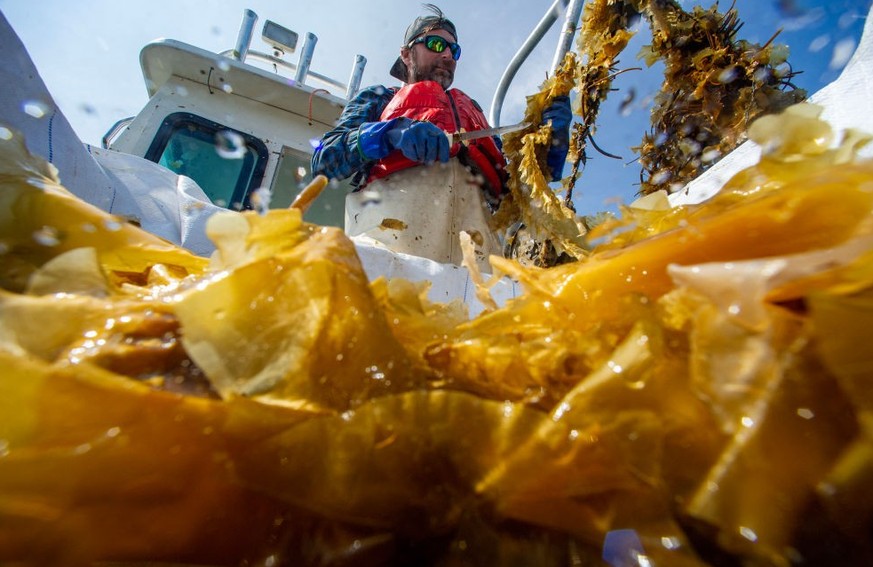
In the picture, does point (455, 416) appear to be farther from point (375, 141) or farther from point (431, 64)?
point (431, 64)

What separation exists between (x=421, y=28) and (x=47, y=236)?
3821 millimetres

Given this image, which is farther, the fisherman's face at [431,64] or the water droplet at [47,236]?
the fisherman's face at [431,64]

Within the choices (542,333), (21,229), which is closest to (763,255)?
(542,333)

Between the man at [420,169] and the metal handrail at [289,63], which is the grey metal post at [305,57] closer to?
the metal handrail at [289,63]

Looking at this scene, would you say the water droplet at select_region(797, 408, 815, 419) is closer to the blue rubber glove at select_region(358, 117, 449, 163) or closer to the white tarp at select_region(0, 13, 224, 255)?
the white tarp at select_region(0, 13, 224, 255)

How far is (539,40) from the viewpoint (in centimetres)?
398

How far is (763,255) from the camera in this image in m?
0.42

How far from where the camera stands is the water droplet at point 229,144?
4203 millimetres

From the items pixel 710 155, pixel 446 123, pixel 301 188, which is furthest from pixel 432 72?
pixel 710 155

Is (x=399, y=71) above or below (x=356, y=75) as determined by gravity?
below

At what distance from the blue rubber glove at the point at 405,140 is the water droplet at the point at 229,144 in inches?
87.6

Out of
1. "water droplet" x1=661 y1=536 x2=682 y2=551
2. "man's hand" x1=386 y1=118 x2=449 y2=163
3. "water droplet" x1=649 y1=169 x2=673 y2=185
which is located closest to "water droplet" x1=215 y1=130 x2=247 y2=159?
"man's hand" x1=386 y1=118 x2=449 y2=163

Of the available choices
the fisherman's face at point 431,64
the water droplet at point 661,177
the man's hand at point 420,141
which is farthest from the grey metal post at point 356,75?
the water droplet at point 661,177

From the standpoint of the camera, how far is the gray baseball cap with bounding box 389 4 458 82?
12.1ft
